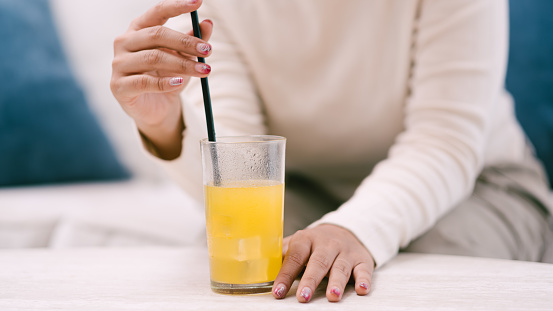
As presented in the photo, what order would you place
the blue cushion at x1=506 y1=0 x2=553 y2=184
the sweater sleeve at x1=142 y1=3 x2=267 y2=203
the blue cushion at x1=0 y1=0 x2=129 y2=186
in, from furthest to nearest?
the blue cushion at x1=0 y1=0 x2=129 y2=186
the blue cushion at x1=506 y1=0 x2=553 y2=184
the sweater sleeve at x1=142 y1=3 x2=267 y2=203

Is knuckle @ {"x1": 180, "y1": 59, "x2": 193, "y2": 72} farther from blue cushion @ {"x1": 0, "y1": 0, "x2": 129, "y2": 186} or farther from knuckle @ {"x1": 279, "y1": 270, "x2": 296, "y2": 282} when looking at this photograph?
blue cushion @ {"x1": 0, "y1": 0, "x2": 129, "y2": 186}

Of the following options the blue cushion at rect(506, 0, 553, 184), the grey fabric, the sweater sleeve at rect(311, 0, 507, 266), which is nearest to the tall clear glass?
the sweater sleeve at rect(311, 0, 507, 266)

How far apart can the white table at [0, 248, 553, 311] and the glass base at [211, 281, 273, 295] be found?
0.01m

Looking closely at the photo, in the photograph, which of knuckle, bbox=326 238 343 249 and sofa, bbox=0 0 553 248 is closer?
knuckle, bbox=326 238 343 249

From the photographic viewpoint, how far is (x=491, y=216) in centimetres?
110

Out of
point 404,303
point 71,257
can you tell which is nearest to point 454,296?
point 404,303

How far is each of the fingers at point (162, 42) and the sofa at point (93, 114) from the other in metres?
0.85

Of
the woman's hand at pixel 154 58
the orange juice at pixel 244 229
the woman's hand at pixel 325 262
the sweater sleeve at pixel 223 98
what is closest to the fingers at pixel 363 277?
the woman's hand at pixel 325 262

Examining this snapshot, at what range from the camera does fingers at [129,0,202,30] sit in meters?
0.67

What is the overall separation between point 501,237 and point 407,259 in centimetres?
32

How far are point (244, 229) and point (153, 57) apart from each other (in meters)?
0.25

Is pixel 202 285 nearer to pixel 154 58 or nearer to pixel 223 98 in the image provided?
pixel 154 58

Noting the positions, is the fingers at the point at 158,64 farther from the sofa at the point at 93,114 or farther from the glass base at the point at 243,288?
the sofa at the point at 93,114

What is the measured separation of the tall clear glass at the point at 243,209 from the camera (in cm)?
62
